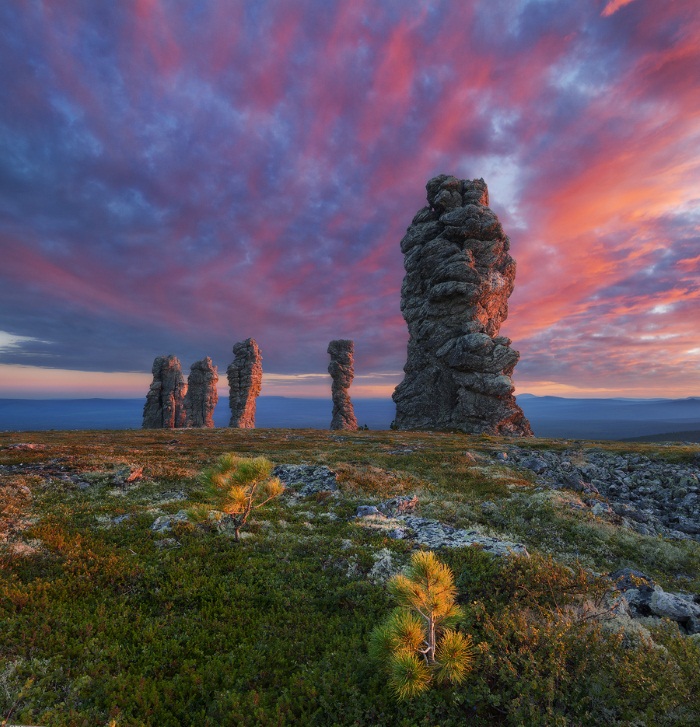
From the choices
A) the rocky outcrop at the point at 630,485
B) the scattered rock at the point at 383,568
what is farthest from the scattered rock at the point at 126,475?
the rocky outcrop at the point at 630,485

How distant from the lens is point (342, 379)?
79.6 metres

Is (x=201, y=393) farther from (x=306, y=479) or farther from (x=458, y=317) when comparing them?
(x=306, y=479)

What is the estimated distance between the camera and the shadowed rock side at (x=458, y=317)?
58.6 meters

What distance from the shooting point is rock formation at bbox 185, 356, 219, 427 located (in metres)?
85.2

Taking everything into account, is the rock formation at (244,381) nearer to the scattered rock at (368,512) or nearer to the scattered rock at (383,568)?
the scattered rock at (368,512)

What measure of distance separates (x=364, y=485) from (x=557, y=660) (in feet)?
49.3

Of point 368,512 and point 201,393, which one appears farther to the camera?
point 201,393

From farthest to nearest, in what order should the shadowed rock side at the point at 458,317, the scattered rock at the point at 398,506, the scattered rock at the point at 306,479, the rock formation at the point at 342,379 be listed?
1. the rock formation at the point at 342,379
2. the shadowed rock side at the point at 458,317
3. the scattered rock at the point at 306,479
4. the scattered rock at the point at 398,506

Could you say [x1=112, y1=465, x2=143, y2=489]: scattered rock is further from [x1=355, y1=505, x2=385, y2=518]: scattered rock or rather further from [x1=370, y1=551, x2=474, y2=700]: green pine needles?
[x1=370, y1=551, x2=474, y2=700]: green pine needles

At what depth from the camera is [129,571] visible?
898cm

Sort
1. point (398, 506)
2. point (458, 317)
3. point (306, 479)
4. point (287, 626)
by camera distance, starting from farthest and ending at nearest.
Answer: point (458, 317), point (306, 479), point (398, 506), point (287, 626)

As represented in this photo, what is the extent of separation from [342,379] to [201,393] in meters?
35.5

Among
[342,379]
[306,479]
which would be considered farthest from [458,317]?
[306,479]

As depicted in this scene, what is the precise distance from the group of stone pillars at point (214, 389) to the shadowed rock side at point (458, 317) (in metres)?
15.6
